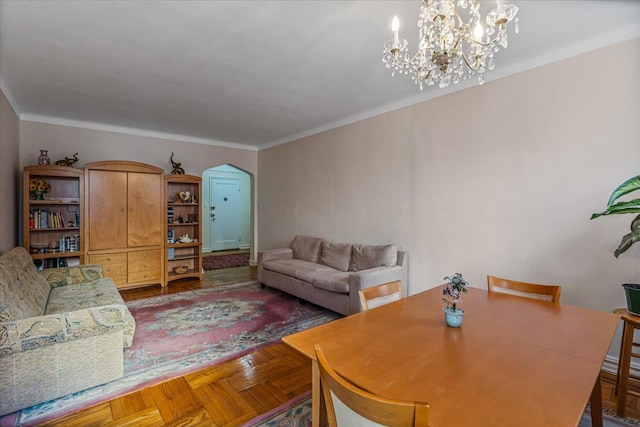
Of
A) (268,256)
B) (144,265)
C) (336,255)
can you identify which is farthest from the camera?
(144,265)

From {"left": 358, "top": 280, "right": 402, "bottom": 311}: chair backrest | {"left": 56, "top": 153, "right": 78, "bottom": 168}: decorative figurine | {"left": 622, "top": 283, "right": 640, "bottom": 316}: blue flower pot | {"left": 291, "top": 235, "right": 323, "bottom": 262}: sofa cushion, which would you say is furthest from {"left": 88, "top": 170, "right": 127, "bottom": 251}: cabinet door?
{"left": 622, "top": 283, "right": 640, "bottom": 316}: blue flower pot

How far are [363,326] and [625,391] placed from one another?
1.81 meters

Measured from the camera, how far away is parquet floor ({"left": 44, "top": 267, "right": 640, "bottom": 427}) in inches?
71.0

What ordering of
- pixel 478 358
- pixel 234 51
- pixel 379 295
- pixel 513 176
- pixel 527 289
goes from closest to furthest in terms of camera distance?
pixel 478 358 → pixel 379 295 → pixel 527 289 → pixel 234 51 → pixel 513 176

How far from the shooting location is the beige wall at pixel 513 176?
7.52ft

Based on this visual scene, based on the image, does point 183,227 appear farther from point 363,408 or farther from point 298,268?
point 363,408

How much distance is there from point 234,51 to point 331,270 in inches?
105

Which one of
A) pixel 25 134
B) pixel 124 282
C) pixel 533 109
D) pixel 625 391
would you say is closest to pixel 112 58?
pixel 25 134

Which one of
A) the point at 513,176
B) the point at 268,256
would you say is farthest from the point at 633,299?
the point at 268,256

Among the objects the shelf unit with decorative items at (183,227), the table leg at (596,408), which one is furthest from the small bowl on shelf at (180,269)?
the table leg at (596,408)

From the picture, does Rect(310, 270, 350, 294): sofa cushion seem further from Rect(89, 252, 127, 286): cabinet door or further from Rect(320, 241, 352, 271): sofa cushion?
Rect(89, 252, 127, 286): cabinet door

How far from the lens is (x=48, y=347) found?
1.94 meters

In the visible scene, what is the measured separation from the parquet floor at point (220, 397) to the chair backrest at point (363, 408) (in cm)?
123

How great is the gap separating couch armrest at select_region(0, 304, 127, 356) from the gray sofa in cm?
201
